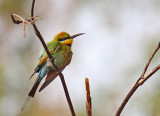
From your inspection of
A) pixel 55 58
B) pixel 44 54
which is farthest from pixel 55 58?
pixel 44 54

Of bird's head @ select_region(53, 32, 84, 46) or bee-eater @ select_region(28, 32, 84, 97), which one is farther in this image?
bird's head @ select_region(53, 32, 84, 46)

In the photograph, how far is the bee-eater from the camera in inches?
109

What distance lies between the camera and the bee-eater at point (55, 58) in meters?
2.78

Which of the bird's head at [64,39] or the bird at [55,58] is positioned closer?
the bird at [55,58]

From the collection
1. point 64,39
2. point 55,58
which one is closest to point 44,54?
point 55,58

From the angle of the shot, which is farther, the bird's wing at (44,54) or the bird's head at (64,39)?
the bird's head at (64,39)

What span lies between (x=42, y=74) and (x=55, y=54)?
0.96 feet

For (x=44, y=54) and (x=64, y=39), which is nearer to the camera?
(x=44, y=54)

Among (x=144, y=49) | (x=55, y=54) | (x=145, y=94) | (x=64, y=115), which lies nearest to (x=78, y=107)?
(x=64, y=115)

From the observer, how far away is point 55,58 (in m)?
2.98

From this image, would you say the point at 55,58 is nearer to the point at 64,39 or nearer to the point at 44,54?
the point at 44,54

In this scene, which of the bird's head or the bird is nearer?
the bird

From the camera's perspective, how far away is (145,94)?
5.34 metres

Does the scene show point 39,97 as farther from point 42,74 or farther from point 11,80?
point 42,74
